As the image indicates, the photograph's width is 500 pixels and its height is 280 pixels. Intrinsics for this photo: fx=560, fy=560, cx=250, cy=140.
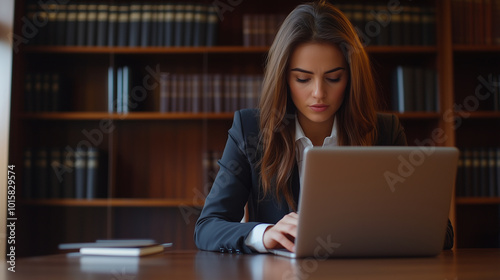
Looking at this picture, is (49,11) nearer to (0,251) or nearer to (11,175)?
(11,175)

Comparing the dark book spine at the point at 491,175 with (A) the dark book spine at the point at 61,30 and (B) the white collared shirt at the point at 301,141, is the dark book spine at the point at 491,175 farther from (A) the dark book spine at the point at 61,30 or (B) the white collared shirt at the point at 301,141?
(A) the dark book spine at the point at 61,30

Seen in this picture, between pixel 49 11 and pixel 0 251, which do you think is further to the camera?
pixel 49 11

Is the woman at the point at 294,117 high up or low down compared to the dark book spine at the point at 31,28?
down

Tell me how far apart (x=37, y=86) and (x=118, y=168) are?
612mm

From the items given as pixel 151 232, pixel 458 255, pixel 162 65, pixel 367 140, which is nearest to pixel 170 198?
pixel 151 232

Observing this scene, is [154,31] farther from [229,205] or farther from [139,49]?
[229,205]

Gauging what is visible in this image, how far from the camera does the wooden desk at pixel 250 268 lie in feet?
2.68

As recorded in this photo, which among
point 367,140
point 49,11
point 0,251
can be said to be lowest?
point 0,251

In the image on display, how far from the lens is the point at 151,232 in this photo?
3119mm

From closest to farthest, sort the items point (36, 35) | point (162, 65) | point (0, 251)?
point (0, 251), point (36, 35), point (162, 65)

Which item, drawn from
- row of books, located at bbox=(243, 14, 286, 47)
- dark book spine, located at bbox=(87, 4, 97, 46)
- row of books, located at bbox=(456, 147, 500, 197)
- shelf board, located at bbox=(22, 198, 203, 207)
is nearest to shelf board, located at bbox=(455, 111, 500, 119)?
row of books, located at bbox=(456, 147, 500, 197)

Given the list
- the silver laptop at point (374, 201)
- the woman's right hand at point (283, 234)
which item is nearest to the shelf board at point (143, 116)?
the woman's right hand at point (283, 234)

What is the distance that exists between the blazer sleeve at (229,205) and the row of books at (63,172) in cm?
141

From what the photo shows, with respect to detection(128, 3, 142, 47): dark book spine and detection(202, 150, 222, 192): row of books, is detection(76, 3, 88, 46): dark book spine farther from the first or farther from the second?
detection(202, 150, 222, 192): row of books
